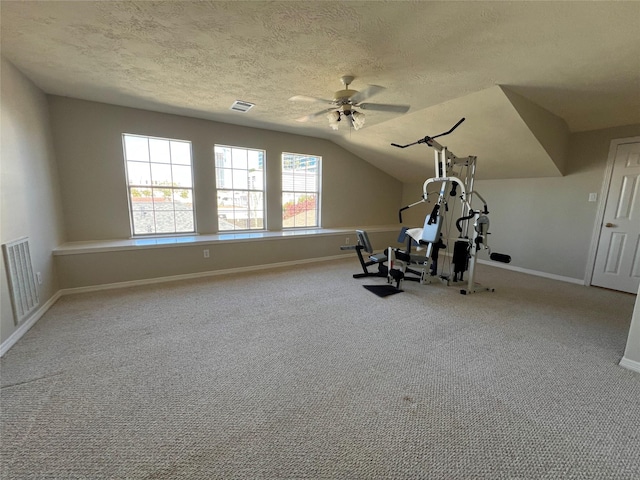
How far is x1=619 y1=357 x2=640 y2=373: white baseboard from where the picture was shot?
79.7 inches

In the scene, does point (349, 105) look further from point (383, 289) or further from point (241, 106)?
point (383, 289)

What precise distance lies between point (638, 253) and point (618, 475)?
3876mm

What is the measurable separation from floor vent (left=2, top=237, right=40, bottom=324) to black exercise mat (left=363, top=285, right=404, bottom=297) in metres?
3.66

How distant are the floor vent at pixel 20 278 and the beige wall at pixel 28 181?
7cm

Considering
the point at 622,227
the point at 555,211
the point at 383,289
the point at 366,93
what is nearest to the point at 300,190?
the point at 383,289

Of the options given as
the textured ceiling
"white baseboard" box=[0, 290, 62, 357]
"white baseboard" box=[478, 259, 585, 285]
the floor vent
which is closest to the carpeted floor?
"white baseboard" box=[0, 290, 62, 357]

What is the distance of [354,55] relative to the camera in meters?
2.32

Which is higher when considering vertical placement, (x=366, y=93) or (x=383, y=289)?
(x=366, y=93)

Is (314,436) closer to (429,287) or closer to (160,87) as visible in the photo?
(429,287)

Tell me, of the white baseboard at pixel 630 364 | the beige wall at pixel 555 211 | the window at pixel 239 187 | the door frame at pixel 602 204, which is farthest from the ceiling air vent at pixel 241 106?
the door frame at pixel 602 204

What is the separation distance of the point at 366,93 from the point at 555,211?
4.00 meters

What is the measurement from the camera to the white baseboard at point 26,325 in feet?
7.10

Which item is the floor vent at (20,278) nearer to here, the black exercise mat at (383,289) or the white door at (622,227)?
the black exercise mat at (383,289)

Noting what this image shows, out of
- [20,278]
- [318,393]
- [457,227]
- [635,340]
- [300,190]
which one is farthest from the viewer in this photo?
[300,190]
